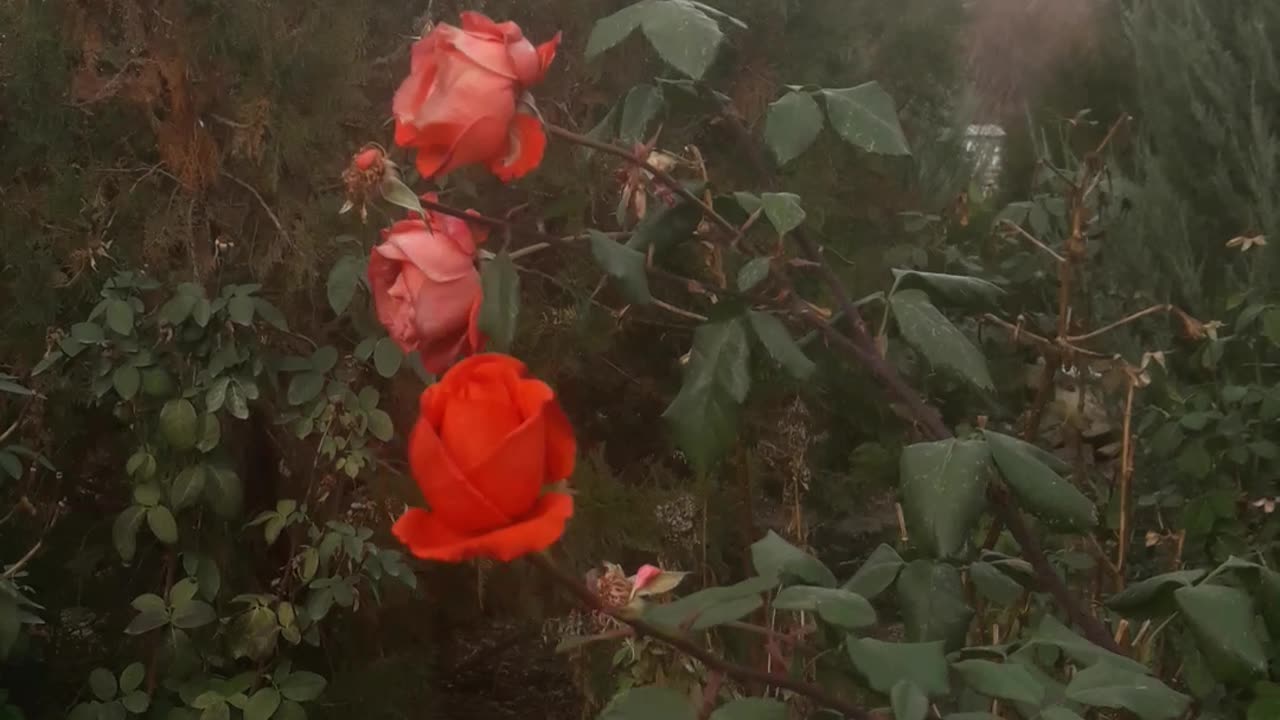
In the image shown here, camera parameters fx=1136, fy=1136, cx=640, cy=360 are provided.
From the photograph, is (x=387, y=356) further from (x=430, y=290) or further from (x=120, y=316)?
(x=430, y=290)

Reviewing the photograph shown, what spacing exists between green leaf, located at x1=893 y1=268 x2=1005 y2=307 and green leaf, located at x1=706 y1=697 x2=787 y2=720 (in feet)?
1.02

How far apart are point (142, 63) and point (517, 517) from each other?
1.21 m

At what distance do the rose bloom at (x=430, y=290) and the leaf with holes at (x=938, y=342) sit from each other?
0.90 feet

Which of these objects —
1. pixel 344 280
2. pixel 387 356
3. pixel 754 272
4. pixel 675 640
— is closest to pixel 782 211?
pixel 754 272

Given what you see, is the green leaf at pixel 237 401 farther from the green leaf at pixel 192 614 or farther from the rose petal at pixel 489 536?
the rose petal at pixel 489 536

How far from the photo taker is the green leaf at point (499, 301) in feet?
1.98

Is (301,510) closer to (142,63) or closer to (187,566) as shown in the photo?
(187,566)

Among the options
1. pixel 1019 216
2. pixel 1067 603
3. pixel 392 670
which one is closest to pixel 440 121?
pixel 1067 603

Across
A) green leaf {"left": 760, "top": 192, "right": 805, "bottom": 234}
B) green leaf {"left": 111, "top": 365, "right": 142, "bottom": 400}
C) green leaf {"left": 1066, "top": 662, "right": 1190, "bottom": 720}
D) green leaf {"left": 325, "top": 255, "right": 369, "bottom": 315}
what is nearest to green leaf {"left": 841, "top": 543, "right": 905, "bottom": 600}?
green leaf {"left": 1066, "top": 662, "right": 1190, "bottom": 720}

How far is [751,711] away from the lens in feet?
1.92

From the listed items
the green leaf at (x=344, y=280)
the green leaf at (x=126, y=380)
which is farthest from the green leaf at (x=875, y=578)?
the green leaf at (x=126, y=380)

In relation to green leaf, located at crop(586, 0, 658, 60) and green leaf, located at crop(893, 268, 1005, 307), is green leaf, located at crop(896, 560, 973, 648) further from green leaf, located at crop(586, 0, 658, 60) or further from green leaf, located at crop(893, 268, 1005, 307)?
green leaf, located at crop(586, 0, 658, 60)

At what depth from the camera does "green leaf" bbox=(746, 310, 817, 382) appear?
0.70 m

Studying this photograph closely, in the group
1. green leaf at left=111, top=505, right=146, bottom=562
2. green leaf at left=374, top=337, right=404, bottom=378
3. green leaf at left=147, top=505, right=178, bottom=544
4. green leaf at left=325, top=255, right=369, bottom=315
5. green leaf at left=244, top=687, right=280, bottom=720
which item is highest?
green leaf at left=325, top=255, right=369, bottom=315
